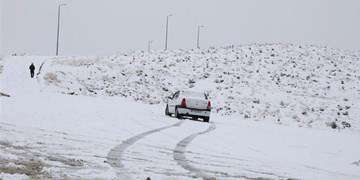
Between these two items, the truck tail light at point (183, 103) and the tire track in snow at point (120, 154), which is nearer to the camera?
the tire track in snow at point (120, 154)

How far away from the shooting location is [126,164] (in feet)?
33.3

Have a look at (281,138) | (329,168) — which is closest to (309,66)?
(281,138)

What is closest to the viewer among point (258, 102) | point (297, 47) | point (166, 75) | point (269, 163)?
point (269, 163)

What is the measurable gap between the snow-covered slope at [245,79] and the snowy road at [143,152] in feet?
64.6

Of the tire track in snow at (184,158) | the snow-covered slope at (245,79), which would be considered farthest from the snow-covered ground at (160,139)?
the snow-covered slope at (245,79)

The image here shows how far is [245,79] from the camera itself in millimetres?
62312

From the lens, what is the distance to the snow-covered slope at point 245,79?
45.4 meters

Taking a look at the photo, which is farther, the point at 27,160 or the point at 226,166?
the point at 226,166

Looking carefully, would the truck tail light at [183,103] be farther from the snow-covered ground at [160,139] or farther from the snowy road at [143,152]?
the snowy road at [143,152]

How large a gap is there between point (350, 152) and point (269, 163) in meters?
6.12

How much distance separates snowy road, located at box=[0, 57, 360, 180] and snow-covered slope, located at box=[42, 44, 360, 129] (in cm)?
1969

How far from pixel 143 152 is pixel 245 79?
50.7 meters

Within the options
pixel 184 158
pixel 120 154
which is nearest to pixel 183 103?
pixel 184 158

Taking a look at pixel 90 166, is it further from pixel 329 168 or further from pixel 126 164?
pixel 329 168
